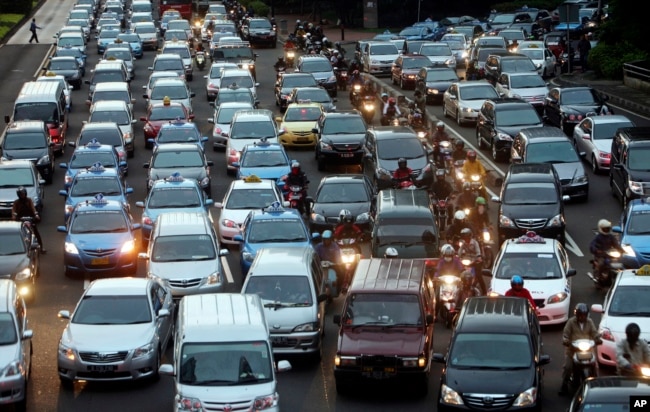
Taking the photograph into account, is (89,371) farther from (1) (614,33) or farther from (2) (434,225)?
(1) (614,33)

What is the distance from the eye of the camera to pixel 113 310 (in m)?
22.9

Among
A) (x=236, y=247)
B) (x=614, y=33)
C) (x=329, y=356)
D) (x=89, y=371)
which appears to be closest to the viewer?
(x=89, y=371)

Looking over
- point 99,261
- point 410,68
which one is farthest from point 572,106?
point 99,261

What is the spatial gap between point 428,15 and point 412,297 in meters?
71.9

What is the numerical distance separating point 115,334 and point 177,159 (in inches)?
624

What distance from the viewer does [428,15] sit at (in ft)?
304

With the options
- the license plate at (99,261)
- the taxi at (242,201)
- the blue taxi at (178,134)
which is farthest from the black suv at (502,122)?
the license plate at (99,261)

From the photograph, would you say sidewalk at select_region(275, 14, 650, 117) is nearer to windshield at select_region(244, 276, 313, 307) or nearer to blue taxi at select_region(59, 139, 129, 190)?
blue taxi at select_region(59, 139, 129, 190)

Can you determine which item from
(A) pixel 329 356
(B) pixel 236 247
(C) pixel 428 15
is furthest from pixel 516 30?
(A) pixel 329 356

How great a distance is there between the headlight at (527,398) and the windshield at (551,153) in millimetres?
17333

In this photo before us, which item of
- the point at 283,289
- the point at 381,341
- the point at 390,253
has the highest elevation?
the point at 381,341

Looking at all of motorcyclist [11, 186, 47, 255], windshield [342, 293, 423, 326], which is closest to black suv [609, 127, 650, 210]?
windshield [342, 293, 423, 326]

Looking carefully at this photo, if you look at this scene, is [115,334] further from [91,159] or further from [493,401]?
[91,159]

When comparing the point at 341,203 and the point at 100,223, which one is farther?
the point at 341,203
